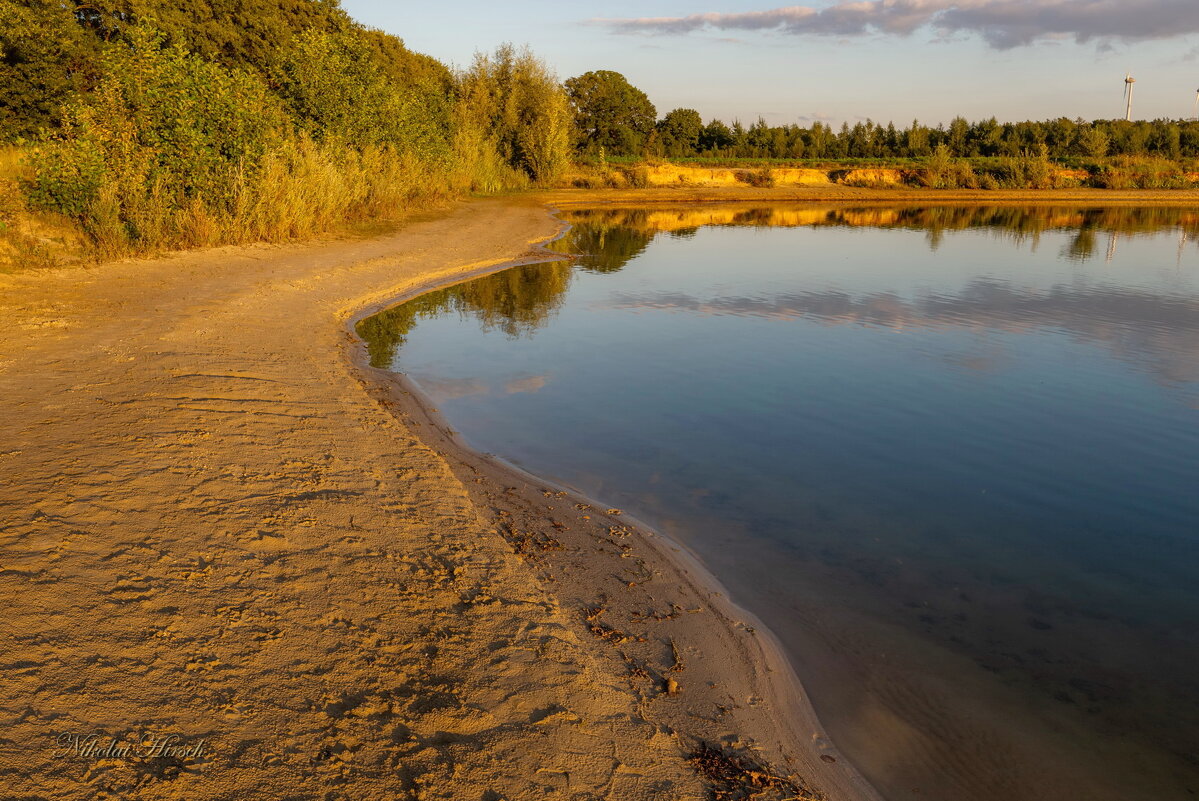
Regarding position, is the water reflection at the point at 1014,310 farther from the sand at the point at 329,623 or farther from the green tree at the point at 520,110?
the green tree at the point at 520,110

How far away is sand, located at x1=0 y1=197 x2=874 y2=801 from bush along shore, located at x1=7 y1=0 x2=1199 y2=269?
318 inches

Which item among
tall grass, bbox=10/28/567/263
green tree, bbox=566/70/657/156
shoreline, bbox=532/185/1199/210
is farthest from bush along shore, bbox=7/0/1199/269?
green tree, bbox=566/70/657/156

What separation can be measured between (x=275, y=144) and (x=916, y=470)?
16534 millimetres

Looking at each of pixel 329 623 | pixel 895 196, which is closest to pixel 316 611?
pixel 329 623

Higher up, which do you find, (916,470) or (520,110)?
(520,110)

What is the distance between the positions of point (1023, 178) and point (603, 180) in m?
25.0

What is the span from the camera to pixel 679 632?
4.53 m

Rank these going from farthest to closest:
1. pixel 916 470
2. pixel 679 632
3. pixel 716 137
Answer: pixel 716 137
pixel 916 470
pixel 679 632

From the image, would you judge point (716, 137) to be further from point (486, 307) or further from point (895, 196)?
point (486, 307)

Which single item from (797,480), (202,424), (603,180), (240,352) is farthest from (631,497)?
(603,180)

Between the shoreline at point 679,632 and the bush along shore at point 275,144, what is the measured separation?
35.5 ft

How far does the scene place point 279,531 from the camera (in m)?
4.70

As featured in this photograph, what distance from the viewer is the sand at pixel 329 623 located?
3057 mm

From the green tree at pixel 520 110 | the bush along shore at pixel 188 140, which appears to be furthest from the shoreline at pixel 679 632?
the green tree at pixel 520 110
